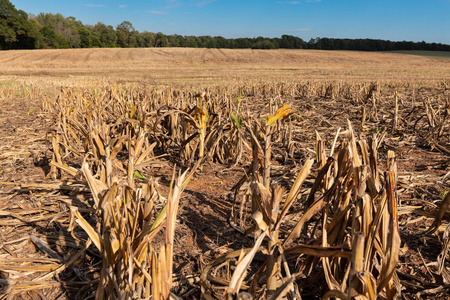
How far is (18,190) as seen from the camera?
104 inches

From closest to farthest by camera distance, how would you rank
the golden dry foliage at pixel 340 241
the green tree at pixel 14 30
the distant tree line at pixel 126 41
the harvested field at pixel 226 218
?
the golden dry foliage at pixel 340 241 → the harvested field at pixel 226 218 → the green tree at pixel 14 30 → the distant tree line at pixel 126 41

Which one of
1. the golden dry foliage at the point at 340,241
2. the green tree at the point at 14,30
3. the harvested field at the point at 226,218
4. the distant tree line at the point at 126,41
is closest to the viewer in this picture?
the golden dry foliage at the point at 340,241

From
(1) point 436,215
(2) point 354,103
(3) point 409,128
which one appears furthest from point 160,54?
(1) point 436,215

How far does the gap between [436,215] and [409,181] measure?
1.10 metres

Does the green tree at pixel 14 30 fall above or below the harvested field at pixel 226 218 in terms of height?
above

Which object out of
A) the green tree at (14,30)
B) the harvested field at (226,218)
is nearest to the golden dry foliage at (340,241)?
the harvested field at (226,218)

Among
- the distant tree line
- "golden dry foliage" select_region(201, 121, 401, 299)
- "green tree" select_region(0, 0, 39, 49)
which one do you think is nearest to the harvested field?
"golden dry foliage" select_region(201, 121, 401, 299)

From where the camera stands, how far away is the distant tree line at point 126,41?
48.2 m

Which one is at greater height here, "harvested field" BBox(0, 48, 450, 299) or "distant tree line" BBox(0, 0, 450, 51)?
"distant tree line" BBox(0, 0, 450, 51)

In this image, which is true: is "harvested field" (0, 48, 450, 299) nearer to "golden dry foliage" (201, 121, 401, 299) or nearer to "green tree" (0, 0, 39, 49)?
"golden dry foliage" (201, 121, 401, 299)

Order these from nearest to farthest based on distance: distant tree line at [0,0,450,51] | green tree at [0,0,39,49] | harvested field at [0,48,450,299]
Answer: harvested field at [0,48,450,299]
green tree at [0,0,39,49]
distant tree line at [0,0,450,51]

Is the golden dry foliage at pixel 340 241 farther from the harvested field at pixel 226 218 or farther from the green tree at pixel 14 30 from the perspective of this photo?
the green tree at pixel 14 30

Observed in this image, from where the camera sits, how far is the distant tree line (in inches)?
1896

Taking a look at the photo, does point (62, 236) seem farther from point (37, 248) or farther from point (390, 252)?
point (390, 252)
